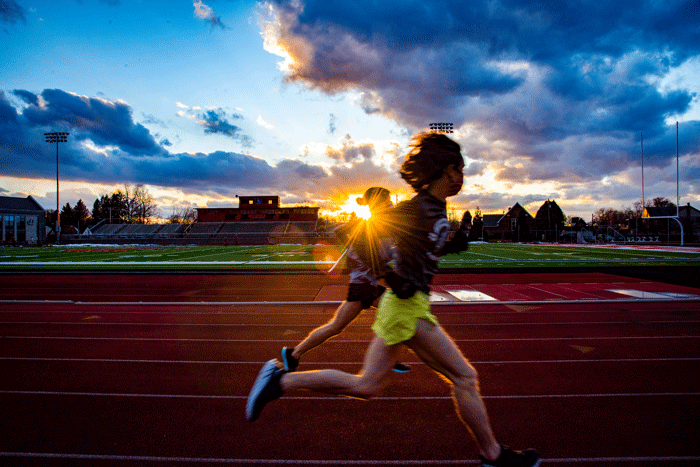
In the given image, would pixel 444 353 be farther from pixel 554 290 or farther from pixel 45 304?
pixel 45 304

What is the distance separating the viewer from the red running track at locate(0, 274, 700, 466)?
2.85 metres

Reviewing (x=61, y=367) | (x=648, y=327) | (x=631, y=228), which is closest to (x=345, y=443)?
(x=61, y=367)

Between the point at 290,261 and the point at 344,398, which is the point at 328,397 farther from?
the point at 290,261

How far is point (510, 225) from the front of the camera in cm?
8375

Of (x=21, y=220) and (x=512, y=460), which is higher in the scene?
(x=21, y=220)

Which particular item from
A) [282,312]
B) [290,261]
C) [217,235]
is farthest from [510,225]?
[282,312]

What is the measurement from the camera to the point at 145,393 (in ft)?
12.8

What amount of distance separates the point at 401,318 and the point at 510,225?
3512 inches

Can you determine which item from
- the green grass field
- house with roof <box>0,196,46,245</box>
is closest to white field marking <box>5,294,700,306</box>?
the green grass field

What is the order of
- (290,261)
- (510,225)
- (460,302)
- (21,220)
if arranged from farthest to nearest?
(510,225)
(21,220)
(290,261)
(460,302)

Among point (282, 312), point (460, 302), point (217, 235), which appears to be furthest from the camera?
point (217, 235)

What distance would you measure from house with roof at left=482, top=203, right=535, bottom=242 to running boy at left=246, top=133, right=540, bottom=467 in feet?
260

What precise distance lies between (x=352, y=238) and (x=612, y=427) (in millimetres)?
2769

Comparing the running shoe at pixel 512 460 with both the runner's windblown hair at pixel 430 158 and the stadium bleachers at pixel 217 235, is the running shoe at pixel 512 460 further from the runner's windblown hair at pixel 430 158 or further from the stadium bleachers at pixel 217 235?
the stadium bleachers at pixel 217 235
